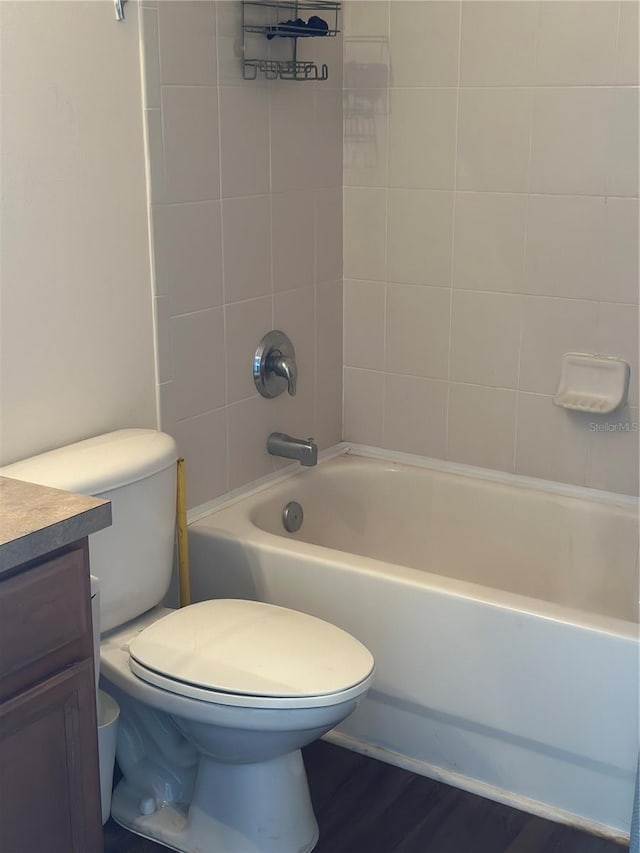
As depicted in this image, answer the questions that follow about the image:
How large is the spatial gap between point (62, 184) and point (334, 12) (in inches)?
41.5

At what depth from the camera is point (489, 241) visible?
8.59ft

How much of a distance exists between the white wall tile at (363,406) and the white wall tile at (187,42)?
94 centimetres

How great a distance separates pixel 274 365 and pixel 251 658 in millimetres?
934

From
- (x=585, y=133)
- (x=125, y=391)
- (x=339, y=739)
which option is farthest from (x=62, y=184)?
(x=339, y=739)

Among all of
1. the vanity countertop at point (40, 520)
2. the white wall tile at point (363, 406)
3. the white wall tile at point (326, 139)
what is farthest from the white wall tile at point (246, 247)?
the vanity countertop at point (40, 520)

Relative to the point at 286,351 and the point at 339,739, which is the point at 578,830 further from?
the point at 286,351

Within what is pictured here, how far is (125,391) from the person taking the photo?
88.4 inches

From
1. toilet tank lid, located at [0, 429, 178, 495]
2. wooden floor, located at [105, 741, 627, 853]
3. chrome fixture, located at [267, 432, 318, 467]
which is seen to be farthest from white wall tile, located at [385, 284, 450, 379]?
wooden floor, located at [105, 741, 627, 853]

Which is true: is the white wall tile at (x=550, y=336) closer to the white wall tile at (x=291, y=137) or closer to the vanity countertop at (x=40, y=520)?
the white wall tile at (x=291, y=137)

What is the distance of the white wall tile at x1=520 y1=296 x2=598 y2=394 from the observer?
2.52m

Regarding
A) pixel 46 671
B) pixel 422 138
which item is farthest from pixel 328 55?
pixel 46 671

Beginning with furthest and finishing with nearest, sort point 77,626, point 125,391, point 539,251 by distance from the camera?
point 539,251 < point 125,391 < point 77,626

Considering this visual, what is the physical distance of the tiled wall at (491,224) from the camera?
2.42m

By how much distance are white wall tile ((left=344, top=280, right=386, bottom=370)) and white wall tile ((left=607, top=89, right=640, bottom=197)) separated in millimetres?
690
